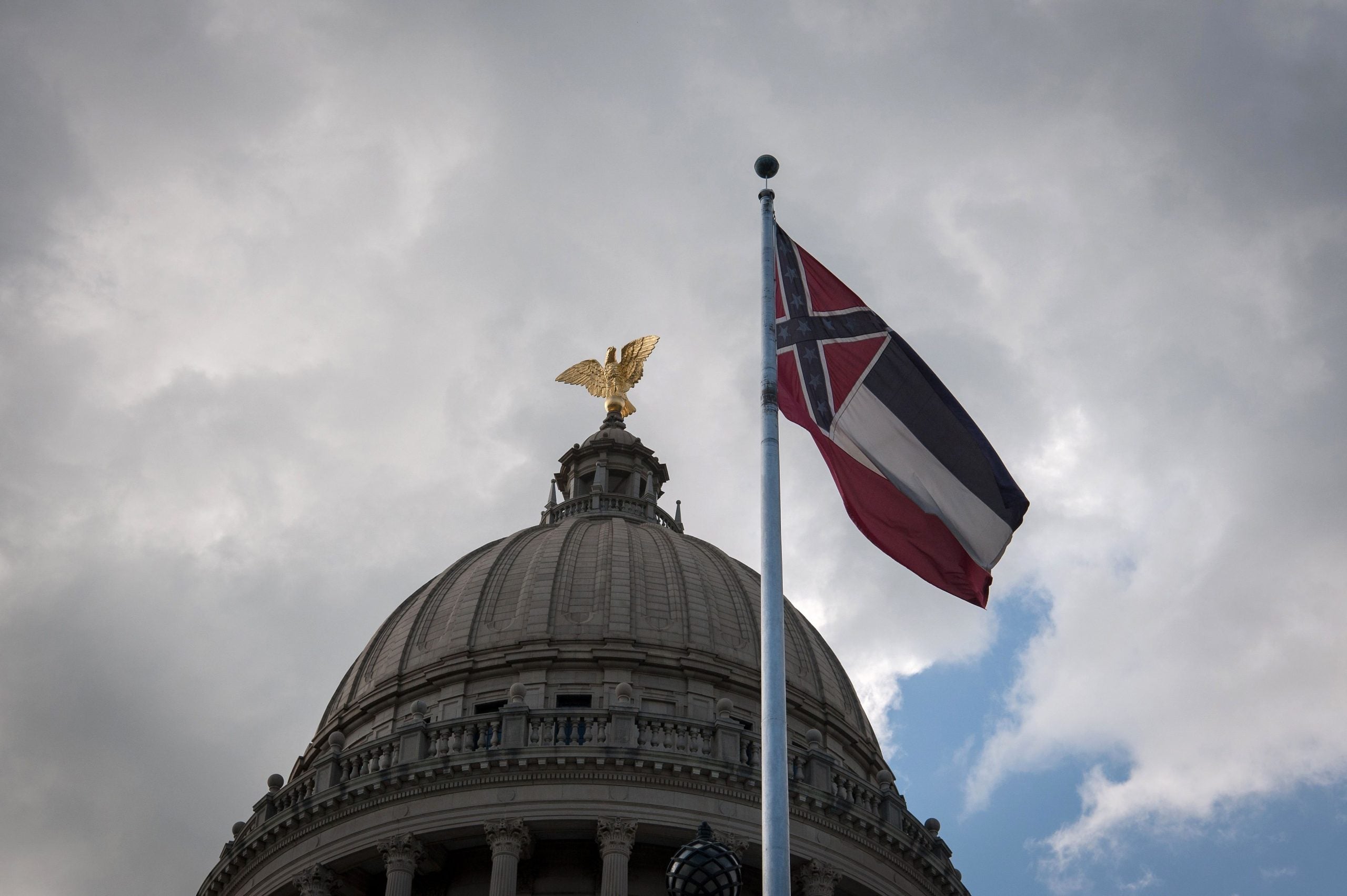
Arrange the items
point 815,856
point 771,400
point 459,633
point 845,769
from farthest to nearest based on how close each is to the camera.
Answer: point 459,633
point 845,769
point 815,856
point 771,400

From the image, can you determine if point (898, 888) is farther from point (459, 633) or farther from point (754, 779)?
point (459, 633)

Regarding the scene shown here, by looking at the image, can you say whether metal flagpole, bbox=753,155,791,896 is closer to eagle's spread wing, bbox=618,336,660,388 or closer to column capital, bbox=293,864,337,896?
column capital, bbox=293,864,337,896

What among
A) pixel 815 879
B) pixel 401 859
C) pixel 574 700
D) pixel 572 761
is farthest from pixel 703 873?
pixel 574 700

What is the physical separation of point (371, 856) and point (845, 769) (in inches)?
475

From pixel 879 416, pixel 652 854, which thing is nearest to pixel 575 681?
pixel 652 854

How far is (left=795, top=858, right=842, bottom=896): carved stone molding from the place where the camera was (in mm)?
36500

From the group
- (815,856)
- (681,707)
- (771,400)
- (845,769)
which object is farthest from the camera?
(681,707)

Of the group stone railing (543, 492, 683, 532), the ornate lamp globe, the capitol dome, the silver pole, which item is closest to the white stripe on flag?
the silver pole

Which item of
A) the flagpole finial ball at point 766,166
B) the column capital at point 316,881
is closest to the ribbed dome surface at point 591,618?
the column capital at point 316,881

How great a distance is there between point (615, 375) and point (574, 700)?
18.3m

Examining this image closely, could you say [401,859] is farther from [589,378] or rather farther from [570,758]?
[589,378]

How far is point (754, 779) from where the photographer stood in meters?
37.2

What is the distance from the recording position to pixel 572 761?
36656 mm

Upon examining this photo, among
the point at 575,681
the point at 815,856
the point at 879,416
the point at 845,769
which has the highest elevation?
the point at 575,681
